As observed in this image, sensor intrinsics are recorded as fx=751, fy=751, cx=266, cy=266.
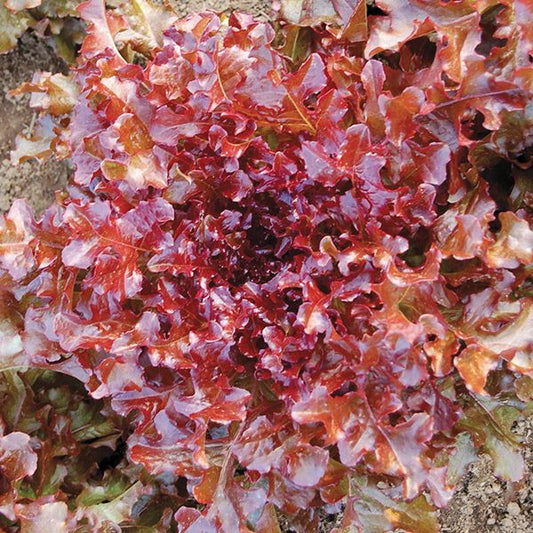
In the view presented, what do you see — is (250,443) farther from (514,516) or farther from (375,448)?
(514,516)

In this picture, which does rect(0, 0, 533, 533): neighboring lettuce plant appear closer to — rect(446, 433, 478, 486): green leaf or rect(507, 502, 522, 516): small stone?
rect(446, 433, 478, 486): green leaf

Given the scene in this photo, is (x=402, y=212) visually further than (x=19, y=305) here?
No

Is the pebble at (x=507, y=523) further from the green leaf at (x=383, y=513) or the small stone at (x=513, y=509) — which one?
the green leaf at (x=383, y=513)

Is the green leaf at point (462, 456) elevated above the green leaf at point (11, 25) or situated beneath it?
situated beneath

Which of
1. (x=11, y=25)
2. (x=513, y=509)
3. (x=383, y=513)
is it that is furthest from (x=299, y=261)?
(x=11, y=25)

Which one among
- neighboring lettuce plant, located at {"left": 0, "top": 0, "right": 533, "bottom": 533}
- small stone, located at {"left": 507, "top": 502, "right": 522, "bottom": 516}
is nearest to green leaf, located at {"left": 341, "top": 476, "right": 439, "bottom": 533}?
neighboring lettuce plant, located at {"left": 0, "top": 0, "right": 533, "bottom": 533}

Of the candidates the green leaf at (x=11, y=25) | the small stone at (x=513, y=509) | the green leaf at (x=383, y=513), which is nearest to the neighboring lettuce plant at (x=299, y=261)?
the green leaf at (x=383, y=513)

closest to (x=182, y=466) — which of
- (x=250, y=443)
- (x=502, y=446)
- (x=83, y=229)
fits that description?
(x=250, y=443)
